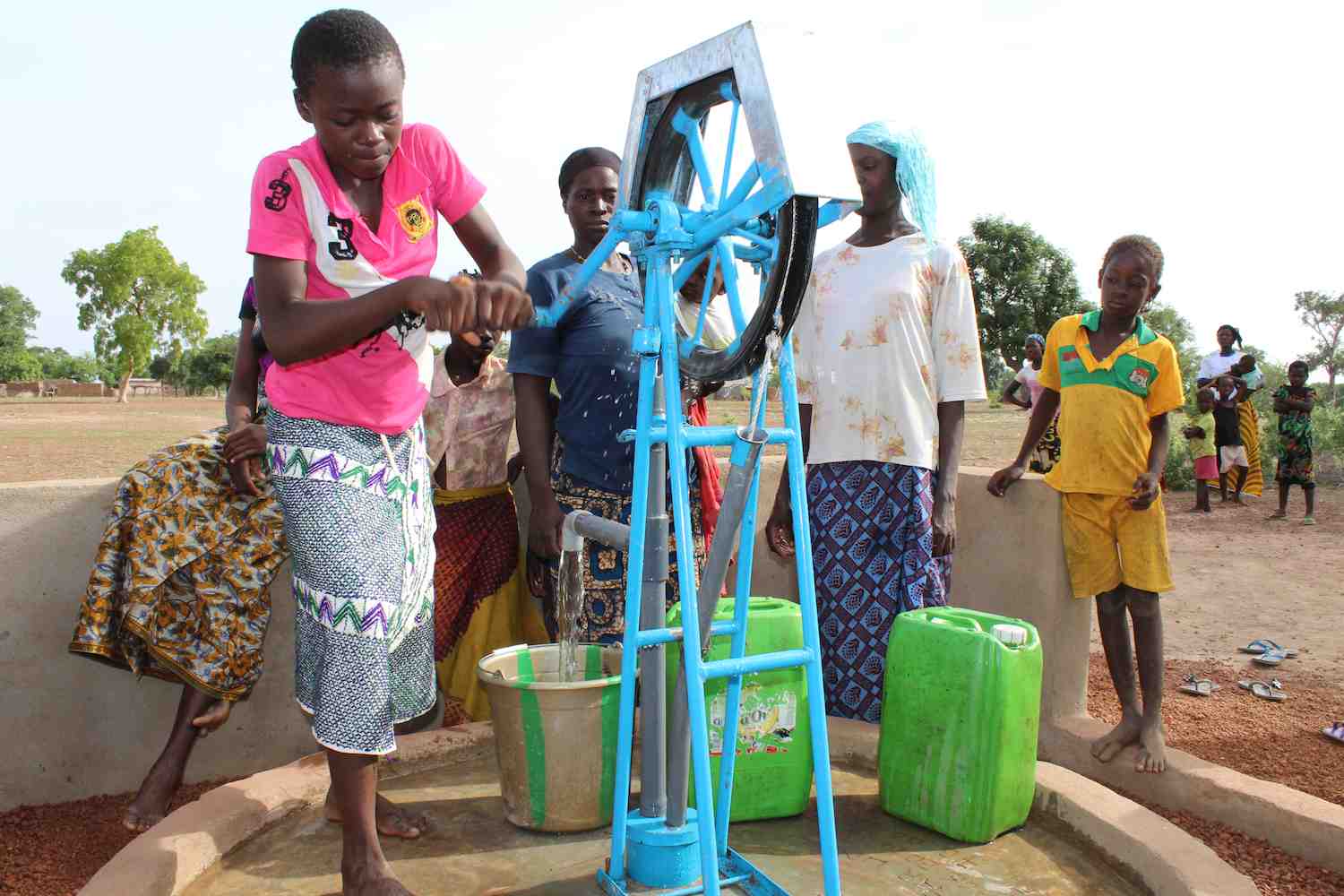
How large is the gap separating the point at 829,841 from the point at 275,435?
1.29m

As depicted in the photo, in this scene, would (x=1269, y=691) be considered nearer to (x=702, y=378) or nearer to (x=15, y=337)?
(x=702, y=378)

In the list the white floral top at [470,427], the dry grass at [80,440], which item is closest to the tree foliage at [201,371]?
the dry grass at [80,440]

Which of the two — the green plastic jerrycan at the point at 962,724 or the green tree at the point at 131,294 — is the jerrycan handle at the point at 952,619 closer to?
the green plastic jerrycan at the point at 962,724

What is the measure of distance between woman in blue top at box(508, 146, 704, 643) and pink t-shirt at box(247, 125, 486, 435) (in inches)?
26.0

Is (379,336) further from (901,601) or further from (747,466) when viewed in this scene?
(901,601)

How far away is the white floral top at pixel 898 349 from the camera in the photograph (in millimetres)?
2779

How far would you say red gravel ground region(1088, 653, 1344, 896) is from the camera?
2457mm

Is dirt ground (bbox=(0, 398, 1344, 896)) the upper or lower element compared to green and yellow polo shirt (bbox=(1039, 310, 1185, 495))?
lower

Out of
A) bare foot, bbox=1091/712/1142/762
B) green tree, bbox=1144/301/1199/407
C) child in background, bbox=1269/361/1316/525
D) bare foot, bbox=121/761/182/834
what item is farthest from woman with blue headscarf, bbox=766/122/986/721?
green tree, bbox=1144/301/1199/407

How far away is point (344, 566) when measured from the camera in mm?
1923

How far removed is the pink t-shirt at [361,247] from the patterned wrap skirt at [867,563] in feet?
4.20

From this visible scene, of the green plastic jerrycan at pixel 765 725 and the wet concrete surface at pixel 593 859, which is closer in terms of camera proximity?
the wet concrete surface at pixel 593 859

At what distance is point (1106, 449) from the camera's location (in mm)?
3090

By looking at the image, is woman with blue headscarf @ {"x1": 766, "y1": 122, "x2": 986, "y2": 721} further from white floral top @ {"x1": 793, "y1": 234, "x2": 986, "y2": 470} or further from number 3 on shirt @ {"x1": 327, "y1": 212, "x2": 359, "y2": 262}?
number 3 on shirt @ {"x1": 327, "y1": 212, "x2": 359, "y2": 262}
